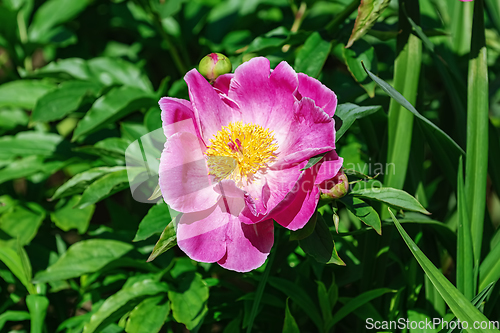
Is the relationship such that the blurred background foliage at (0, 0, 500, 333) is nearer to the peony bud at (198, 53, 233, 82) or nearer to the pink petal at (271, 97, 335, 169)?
the pink petal at (271, 97, 335, 169)

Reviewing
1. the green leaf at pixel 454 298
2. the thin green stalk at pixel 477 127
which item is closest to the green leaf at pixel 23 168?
the green leaf at pixel 454 298

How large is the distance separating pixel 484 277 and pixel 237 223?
547mm

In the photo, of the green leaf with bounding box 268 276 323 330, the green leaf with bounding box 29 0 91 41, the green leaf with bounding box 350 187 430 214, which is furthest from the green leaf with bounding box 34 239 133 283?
the green leaf with bounding box 29 0 91 41

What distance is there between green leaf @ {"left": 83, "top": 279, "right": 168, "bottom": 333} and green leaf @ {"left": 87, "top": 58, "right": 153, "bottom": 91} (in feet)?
1.98

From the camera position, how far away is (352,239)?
3.54ft

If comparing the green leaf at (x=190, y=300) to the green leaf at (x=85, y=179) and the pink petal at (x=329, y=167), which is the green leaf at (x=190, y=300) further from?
the pink petal at (x=329, y=167)

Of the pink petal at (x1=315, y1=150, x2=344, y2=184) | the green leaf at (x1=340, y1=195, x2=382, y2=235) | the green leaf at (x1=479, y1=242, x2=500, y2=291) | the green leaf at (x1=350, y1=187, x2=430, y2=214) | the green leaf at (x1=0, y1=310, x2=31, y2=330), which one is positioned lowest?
the green leaf at (x1=0, y1=310, x2=31, y2=330)

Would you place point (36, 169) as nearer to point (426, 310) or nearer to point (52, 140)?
point (52, 140)

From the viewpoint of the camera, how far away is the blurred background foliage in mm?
900

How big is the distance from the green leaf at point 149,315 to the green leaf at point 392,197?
19.1 inches

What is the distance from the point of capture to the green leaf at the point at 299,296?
0.93 metres

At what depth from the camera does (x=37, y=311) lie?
98 cm

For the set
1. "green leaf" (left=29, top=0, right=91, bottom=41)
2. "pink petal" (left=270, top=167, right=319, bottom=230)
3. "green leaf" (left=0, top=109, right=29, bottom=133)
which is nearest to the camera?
"pink petal" (left=270, top=167, right=319, bottom=230)

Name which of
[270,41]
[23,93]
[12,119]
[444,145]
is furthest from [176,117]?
[12,119]
